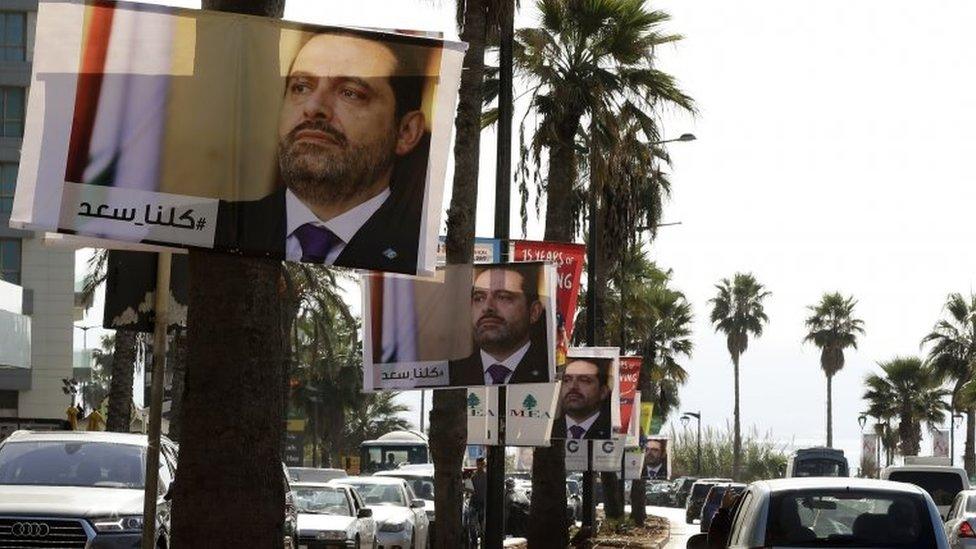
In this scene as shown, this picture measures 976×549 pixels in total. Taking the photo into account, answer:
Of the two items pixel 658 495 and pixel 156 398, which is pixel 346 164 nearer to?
pixel 156 398

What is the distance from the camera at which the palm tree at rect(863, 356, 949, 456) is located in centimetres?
9356

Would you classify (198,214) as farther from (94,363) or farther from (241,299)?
(94,363)

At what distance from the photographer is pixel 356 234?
10688 millimetres

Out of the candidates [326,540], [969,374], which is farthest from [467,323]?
[969,374]

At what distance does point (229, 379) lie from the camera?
1012cm

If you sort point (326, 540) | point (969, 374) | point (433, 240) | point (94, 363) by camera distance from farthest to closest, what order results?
point (94, 363)
point (969, 374)
point (326, 540)
point (433, 240)

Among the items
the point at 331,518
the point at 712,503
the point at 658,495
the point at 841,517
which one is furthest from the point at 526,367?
the point at 658,495

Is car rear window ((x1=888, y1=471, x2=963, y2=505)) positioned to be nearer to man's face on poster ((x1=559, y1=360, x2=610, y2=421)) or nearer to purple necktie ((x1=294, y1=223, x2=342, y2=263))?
man's face on poster ((x1=559, y1=360, x2=610, y2=421))

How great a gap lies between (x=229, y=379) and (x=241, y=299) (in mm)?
452

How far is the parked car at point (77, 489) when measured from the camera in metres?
13.6

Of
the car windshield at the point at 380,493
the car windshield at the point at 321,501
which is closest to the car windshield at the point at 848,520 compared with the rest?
the car windshield at the point at 321,501

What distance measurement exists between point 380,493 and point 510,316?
Result: 9108 mm

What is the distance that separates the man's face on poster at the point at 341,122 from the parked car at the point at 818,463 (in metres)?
57.2

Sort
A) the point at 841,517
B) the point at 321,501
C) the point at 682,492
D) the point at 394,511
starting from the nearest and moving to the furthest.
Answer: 1. the point at 841,517
2. the point at 321,501
3. the point at 394,511
4. the point at 682,492
